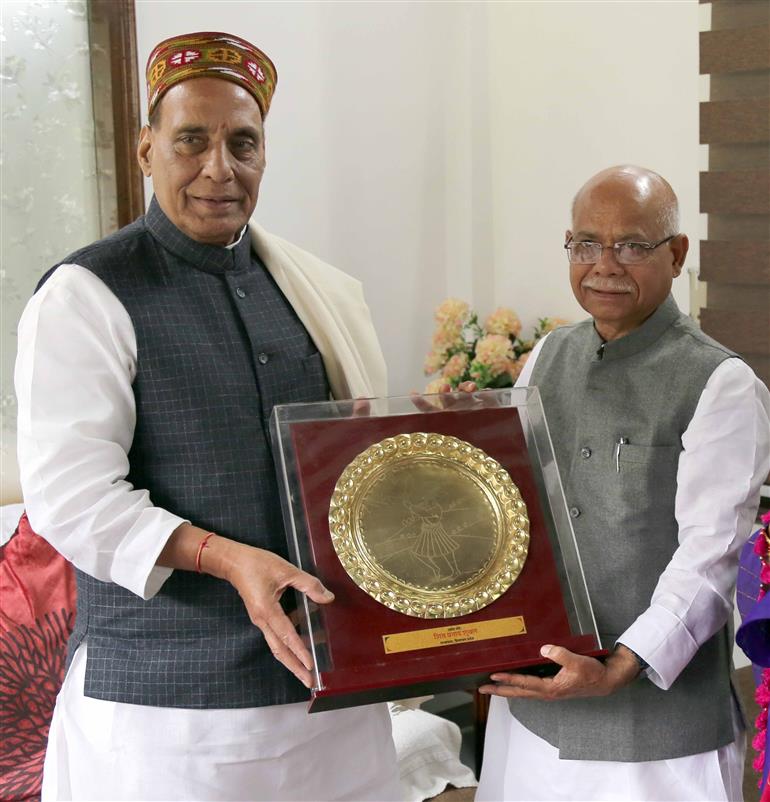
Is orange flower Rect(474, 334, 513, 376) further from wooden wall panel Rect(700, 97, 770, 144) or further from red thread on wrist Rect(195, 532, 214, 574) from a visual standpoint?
red thread on wrist Rect(195, 532, 214, 574)

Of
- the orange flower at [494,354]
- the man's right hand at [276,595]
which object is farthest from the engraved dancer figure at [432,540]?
the orange flower at [494,354]

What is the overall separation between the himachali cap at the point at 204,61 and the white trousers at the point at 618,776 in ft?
3.51

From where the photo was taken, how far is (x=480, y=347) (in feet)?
10.9

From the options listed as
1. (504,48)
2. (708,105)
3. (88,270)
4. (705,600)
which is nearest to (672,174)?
(708,105)

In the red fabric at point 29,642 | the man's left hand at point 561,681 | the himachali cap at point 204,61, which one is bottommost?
the red fabric at point 29,642

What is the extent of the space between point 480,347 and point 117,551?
6.95 ft

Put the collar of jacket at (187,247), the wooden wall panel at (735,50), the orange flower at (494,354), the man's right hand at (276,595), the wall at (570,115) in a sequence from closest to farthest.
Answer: the man's right hand at (276,595) < the collar of jacket at (187,247) < the wooden wall panel at (735,50) < the wall at (570,115) < the orange flower at (494,354)

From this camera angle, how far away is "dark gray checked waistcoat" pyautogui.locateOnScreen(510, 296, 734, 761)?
5.08 feet

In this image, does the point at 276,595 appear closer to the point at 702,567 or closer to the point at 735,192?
the point at 702,567

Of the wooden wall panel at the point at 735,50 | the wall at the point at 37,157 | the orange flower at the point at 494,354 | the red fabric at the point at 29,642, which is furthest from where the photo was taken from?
the orange flower at the point at 494,354

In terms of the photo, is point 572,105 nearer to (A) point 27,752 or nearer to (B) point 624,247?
(B) point 624,247

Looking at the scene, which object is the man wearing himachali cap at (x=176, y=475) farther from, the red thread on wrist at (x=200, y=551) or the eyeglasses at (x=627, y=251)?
the eyeglasses at (x=627, y=251)

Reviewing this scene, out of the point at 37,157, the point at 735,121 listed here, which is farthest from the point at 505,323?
the point at 37,157

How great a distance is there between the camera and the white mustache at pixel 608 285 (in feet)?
5.18
